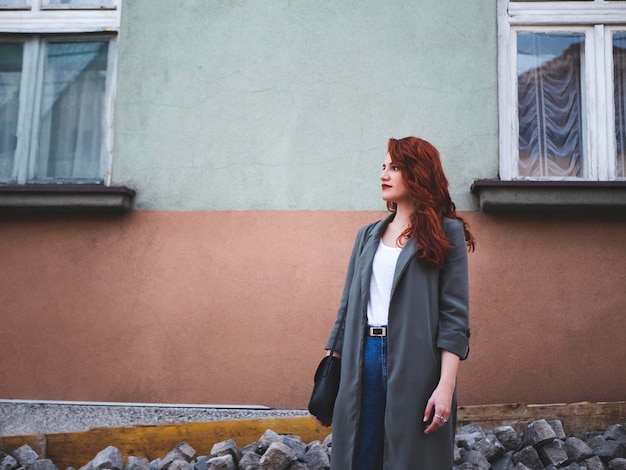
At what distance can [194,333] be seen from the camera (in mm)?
4898

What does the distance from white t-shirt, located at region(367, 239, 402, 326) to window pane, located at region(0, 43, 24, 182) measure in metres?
3.82

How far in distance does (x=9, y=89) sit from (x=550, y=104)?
4.32 metres

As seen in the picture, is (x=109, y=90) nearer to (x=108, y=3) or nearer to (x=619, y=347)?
(x=108, y=3)

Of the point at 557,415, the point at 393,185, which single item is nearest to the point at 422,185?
the point at 393,185

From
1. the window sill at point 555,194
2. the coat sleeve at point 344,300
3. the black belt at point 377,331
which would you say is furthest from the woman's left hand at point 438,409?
the window sill at point 555,194

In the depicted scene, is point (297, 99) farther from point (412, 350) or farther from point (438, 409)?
point (438, 409)

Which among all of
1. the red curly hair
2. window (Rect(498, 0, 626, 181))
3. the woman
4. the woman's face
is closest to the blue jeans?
the woman

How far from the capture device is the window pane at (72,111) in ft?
17.4

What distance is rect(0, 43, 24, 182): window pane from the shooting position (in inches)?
212

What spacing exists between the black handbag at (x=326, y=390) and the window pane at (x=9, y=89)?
378 centimetres

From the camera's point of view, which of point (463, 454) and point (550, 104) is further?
point (550, 104)

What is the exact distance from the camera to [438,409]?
248 cm

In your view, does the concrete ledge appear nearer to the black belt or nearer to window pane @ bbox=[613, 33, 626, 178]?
the black belt

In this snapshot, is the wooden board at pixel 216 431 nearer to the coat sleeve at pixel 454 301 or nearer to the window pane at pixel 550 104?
the coat sleeve at pixel 454 301
